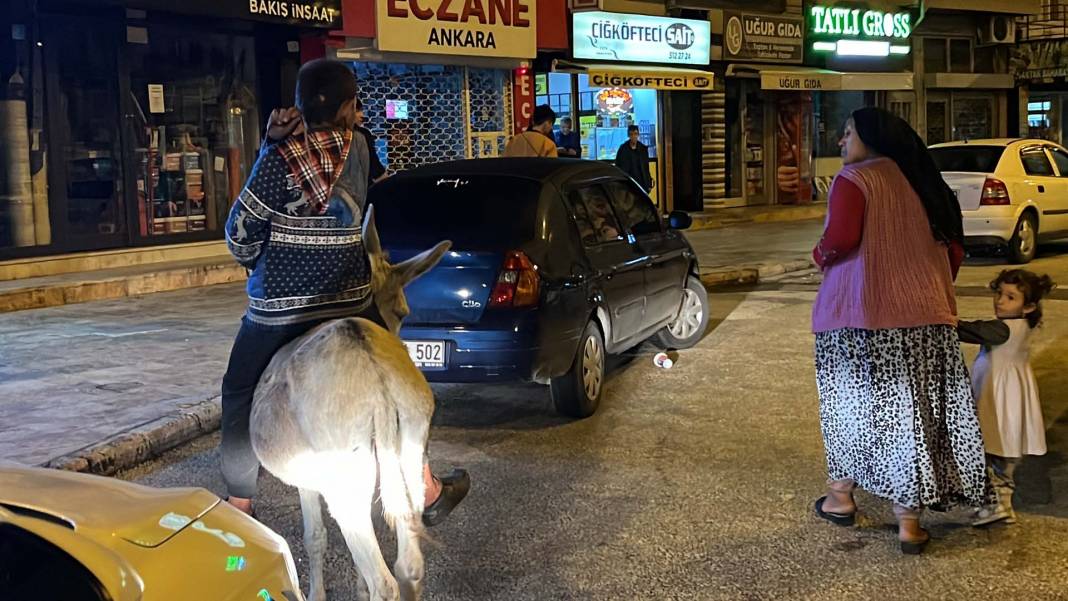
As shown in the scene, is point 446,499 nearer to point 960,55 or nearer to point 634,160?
point 634,160

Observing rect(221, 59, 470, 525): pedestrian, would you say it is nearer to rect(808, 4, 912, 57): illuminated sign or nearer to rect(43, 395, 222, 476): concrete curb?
rect(43, 395, 222, 476): concrete curb

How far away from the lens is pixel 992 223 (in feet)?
49.8

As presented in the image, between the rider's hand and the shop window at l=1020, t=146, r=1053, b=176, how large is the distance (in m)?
13.9

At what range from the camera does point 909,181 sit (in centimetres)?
480

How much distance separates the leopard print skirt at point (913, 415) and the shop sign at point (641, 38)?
53.9 ft

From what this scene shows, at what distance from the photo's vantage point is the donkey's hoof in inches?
190

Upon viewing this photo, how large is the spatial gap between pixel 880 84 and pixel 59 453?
2365cm

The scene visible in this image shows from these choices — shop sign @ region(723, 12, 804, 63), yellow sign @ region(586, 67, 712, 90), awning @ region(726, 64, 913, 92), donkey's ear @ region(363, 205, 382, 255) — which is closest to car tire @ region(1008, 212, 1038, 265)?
yellow sign @ region(586, 67, 712, 90)

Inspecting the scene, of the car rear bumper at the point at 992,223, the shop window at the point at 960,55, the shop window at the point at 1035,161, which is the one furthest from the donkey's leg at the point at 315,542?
the shop window at the point at 960,55

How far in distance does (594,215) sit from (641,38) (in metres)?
14.5

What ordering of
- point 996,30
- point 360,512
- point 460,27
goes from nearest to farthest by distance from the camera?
point 360,512 < point 460,27 < point 996,30

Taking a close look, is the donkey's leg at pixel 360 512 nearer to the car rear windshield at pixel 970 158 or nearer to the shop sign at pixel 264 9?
the shop sign at pixel 264 9

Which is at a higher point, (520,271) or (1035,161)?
(1035,161)

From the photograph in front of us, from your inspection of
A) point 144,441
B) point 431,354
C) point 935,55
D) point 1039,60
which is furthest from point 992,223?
point 1039,60
